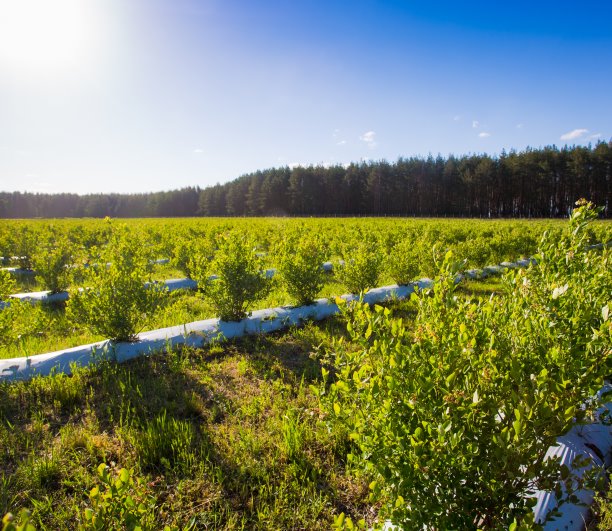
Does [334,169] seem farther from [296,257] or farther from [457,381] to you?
[457,381]

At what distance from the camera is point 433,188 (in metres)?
60.1

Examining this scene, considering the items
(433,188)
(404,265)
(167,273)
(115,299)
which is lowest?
(167,273)

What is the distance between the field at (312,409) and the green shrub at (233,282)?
0.02 metres

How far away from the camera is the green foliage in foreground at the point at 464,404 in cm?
150

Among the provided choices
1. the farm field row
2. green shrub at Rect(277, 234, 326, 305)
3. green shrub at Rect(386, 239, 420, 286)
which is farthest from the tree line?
green shrub at Rect(277, 234, 326, 305)

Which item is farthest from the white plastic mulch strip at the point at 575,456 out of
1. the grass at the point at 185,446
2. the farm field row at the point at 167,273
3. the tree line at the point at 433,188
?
the tree line at the point at 433,188

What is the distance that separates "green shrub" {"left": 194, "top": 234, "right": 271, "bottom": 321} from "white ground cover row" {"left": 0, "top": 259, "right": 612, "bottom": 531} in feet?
0.88

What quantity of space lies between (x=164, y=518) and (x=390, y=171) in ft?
210

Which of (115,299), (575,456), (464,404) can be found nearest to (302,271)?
(115,299)

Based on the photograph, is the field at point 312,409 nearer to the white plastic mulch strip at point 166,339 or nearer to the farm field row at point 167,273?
the farm field row at point 167,273

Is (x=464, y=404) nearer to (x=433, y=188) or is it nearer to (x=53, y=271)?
(x=53, y=271)

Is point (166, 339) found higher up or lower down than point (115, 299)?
lower down

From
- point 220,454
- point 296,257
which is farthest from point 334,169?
point 220,454

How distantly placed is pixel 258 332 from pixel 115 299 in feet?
7.13
